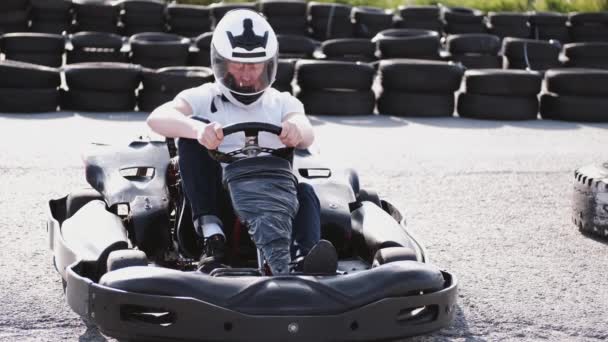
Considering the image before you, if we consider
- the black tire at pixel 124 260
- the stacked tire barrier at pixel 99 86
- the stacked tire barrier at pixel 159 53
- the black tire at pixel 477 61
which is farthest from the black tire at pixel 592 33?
the black tire at pixel 124 260

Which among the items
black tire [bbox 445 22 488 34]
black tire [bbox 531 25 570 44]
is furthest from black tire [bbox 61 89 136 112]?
black tire [bbox 531 25 570 44]

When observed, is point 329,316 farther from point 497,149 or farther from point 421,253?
point 497,149

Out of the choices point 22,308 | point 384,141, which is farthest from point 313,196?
point 384,141

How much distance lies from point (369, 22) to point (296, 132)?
9.20 m

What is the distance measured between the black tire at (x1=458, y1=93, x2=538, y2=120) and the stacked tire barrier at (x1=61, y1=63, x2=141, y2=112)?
2843 mm

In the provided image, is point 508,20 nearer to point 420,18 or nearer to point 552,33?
point 552,33

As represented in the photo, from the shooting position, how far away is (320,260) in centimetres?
367

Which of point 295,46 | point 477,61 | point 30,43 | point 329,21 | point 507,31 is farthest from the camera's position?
point 507,31

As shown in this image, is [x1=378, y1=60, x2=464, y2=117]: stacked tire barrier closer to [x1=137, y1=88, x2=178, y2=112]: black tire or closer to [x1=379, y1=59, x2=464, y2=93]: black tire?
[x1=379, y1=59, x2=464, y2=93]: black tire

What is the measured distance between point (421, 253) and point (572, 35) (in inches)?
393

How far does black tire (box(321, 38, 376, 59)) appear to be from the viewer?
11.3 metres

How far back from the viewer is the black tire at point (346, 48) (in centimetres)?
1129

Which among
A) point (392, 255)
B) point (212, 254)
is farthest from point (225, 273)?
point (392, 255)

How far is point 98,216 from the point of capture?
165 inches
